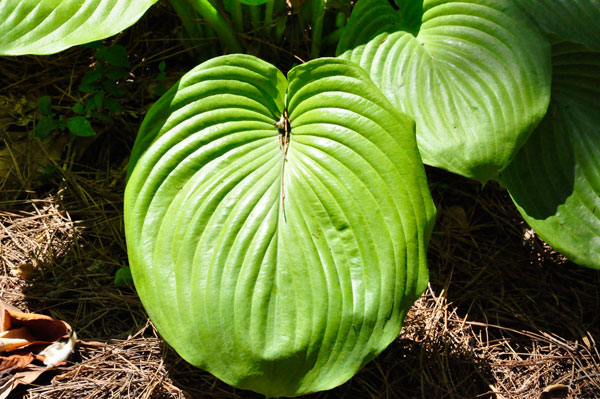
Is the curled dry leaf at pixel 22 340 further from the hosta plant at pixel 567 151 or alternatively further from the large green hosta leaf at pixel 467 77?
the hosta plant at pixel 567 151

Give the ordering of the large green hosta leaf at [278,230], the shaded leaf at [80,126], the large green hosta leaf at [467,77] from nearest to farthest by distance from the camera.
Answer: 1. the large green hosta leaf at [278,230]
2. the large green hosta leaf at [467,77]
3. the shaded leaf at [80,126]

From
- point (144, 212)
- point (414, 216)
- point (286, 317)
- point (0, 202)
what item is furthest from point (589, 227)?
point (0, 202)

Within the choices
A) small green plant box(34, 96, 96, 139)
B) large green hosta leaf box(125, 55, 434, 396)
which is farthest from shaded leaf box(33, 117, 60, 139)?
large green hosta leaf box(125, 55, 434, 396)

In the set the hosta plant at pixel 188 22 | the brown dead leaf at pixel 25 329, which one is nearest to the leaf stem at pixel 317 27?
the hosta plant at pixel 188 22

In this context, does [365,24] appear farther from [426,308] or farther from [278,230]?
[426,308]

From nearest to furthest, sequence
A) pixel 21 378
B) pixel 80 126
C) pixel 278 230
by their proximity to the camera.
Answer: pixel 278 230 → pixel 21 378 → pixel 80 126

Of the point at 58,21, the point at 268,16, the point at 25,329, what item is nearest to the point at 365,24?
the point at 268,16
